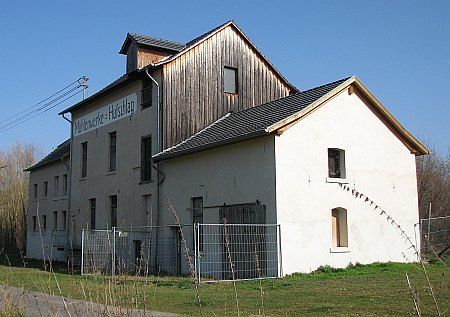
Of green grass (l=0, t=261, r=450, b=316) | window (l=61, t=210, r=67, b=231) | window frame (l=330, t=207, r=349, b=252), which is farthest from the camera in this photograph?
window (l=61, t=210, r=67, b=231)

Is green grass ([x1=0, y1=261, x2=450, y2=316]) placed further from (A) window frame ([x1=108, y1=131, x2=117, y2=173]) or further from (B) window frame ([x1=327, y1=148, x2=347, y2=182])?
(A) window frame ([x1=108, y1=131, x2=117, y2=173])

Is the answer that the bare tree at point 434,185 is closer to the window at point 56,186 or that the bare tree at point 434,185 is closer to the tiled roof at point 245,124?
the tiled roof at point 245,124

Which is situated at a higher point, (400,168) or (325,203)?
(400,168)

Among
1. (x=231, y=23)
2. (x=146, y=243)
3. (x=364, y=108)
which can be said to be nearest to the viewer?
(x=364, y=108)

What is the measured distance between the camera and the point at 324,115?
19.1 m

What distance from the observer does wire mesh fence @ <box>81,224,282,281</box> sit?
1705 cm

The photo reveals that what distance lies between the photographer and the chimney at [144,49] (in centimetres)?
2527

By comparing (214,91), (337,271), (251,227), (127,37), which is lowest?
(337,271)

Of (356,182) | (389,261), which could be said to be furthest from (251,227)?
(389,261)

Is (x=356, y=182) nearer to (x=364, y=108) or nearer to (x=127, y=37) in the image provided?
(x=364, y=108)

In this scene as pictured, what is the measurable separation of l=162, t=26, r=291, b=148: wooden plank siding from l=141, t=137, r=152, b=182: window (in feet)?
5.21

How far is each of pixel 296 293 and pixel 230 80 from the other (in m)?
13.7

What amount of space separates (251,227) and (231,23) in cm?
1103

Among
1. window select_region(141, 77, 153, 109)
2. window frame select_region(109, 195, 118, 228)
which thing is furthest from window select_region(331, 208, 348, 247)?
window frame select_region(109, 195, 118, 228)
